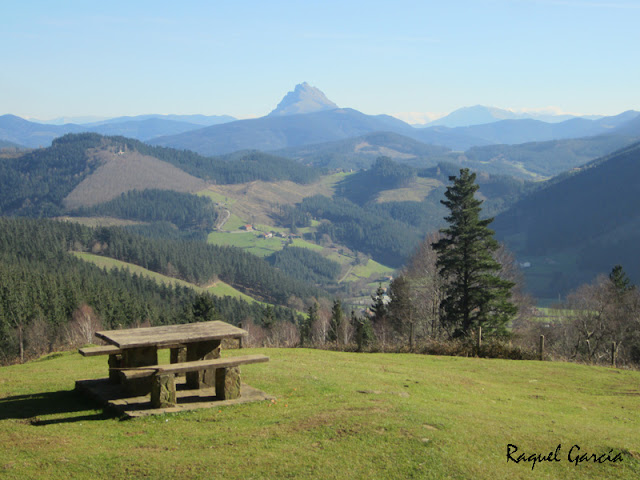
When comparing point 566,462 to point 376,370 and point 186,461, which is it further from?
point 376,370

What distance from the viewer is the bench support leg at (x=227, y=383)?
12.8 m

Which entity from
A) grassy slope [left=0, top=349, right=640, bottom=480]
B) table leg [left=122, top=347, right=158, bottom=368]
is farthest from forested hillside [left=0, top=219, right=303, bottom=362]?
grassy slope [left=0, top=349, right=640, bottom=480]

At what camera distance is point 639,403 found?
15852 mm

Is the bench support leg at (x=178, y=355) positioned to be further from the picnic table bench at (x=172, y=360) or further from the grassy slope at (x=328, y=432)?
the grassy slope at (x=328, y=432)

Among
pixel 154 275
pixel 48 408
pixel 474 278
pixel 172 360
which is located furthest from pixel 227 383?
pixel 154 275

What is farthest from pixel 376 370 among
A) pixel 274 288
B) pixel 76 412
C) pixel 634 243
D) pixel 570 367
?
pixel 634 243

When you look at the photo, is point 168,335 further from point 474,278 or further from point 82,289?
point 82,289

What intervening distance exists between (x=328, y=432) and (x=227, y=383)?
3.43m

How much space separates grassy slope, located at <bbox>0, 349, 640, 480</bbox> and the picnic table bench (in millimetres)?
764

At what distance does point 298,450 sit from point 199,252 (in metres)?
181

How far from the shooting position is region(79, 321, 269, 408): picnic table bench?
479 inches

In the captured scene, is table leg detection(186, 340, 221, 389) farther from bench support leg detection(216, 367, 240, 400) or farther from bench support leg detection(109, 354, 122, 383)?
bench support leg detection(109, 354, 122, 383)

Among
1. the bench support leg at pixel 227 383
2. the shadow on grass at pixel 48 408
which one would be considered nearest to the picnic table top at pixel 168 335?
the bench support leg at pixel 227 383

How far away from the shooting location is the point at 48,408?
12359 millimetres
